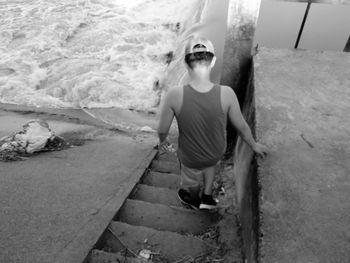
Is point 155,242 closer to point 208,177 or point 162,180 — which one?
point 208,177

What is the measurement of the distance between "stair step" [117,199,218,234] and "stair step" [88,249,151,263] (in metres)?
0.52

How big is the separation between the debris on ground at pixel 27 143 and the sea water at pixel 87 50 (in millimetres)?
3623

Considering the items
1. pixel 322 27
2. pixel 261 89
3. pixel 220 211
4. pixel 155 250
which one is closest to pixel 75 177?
pixel 155 250

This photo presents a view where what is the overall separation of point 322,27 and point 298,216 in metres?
A: 5.66

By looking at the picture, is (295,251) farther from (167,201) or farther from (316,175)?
(167,201)

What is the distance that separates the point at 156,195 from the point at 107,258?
1.09m

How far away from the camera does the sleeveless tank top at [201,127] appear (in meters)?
2.12

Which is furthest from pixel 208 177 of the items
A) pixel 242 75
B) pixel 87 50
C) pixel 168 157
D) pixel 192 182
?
pixel 87 50

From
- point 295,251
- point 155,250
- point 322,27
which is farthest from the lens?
point 322,27

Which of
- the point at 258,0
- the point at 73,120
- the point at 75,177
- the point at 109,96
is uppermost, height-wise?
the point at 258,0

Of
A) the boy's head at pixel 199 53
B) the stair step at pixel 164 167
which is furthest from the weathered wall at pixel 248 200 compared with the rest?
the stair step at pixel 164 167

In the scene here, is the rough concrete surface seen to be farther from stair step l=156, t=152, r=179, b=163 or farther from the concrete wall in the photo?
stair step l=156, t=152, r=179, b=163

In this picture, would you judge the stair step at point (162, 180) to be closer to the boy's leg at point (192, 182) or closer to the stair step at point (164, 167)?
the stair step at point (164, 167)

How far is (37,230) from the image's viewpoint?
7.74 ft
